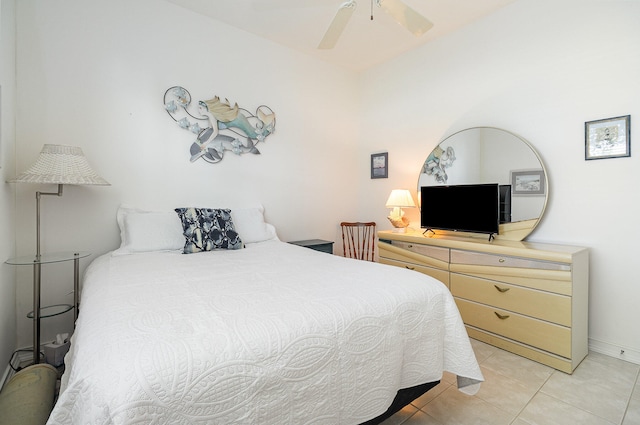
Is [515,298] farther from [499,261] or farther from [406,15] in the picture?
[406,15]

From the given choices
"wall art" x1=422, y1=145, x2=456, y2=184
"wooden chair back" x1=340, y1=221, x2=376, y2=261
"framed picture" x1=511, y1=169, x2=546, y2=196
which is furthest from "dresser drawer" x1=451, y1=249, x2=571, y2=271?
"wooden chair back" x1=340, y1=221, x2=376, y2=261

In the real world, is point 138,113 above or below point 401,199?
above

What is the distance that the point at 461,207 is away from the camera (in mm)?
2803

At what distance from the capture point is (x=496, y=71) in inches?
110

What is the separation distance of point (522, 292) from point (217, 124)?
9.70 ft

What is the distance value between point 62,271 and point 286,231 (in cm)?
199

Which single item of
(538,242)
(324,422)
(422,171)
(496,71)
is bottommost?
(324,422)

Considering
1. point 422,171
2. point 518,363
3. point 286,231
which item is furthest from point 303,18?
point 518,363

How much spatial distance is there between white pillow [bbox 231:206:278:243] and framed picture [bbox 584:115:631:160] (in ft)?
8.79

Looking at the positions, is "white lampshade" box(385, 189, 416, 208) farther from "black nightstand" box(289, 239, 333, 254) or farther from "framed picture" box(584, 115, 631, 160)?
"framed picture" box(584, 115, 631, 160)

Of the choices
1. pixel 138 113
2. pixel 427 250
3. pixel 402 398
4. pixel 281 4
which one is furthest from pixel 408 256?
pixel 138 113

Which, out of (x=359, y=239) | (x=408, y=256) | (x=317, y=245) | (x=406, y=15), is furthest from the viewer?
(x=359, y=239)

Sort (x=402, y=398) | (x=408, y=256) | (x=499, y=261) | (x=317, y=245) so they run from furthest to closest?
(x=317, y=245), (x=408, y=256), (x=499, y=261), (x=402, y=398)

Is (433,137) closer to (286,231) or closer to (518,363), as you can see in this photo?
(286,231)
